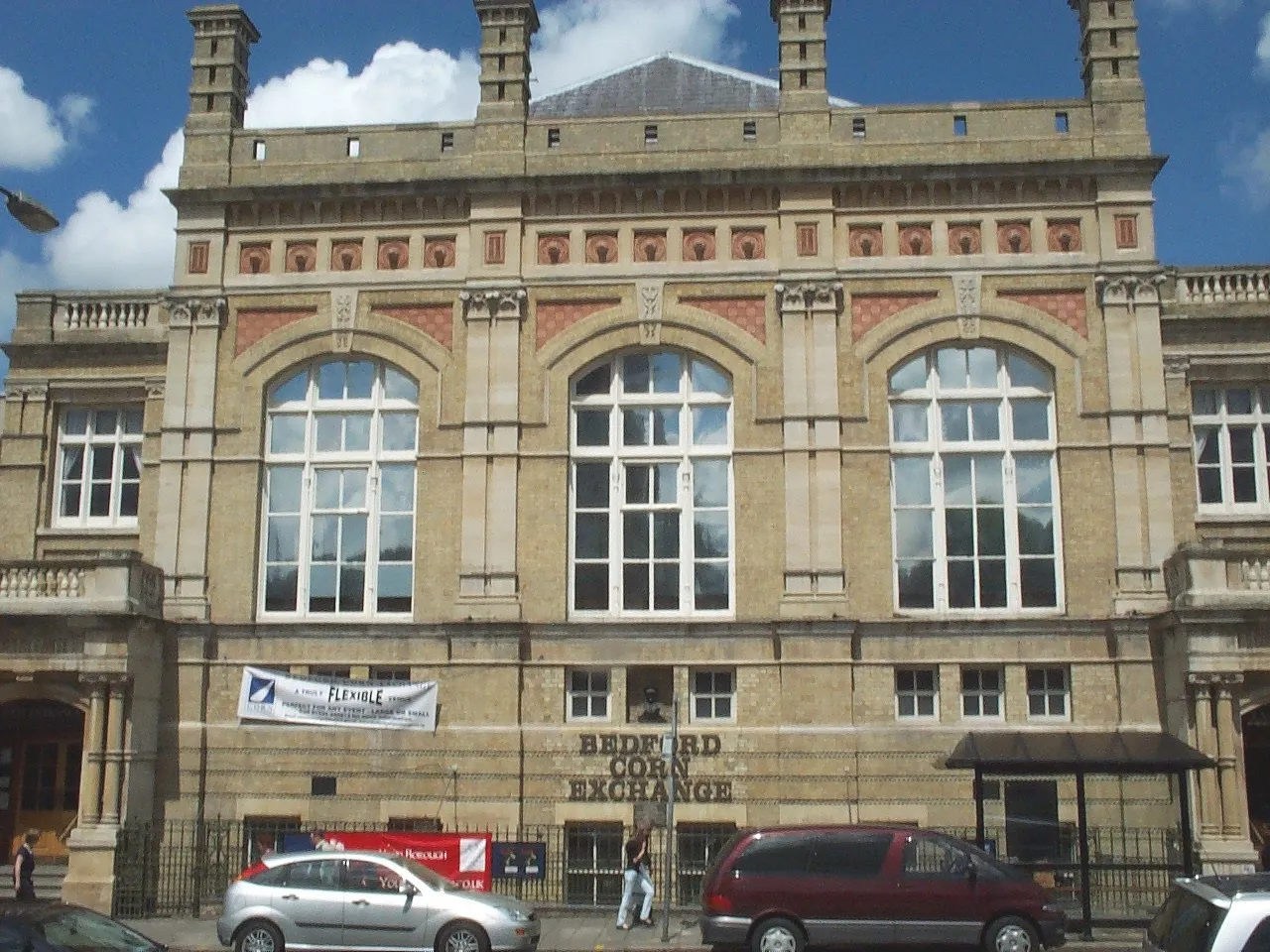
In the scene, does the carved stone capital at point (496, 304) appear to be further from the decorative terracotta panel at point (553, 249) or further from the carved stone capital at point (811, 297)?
the carved stone capital at point (811, 297)

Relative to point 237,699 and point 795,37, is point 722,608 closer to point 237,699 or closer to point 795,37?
point 237,699

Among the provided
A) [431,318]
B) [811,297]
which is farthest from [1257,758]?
[431,318]

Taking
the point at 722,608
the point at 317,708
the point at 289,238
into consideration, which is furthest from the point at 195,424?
the point at 722,608

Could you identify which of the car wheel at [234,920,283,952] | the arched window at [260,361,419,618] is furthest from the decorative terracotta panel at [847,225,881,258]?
the car wheel at [234,920,283,952]

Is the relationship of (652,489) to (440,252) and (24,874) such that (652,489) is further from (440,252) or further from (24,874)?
(24,874)

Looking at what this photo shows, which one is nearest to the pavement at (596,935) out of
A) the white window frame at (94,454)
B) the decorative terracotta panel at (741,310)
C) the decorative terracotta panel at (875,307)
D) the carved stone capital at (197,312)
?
the white window frame at (94,454)

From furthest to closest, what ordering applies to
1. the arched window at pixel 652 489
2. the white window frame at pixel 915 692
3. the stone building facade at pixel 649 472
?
the arched window at pixel 652 489, the white window frame at pixel 915 692, the stone building facade at pixel 649 472

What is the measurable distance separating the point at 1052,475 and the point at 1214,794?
20.3ft

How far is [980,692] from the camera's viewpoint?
24750 millimetres

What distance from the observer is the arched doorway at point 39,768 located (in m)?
26.5

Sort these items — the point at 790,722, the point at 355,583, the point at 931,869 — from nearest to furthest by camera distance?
1. the point at 931,869
2. the point at 790,722
3. the point at 355,583

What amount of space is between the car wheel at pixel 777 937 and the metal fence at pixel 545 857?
6.03 m

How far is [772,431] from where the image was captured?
25.7 meters

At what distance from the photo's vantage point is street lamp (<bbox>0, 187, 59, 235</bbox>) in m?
16.0
